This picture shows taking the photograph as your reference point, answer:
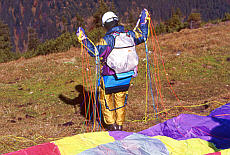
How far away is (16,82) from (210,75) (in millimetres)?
9232

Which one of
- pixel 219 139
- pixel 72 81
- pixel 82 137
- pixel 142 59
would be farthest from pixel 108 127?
pixel 142 59

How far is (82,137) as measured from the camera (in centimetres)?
441

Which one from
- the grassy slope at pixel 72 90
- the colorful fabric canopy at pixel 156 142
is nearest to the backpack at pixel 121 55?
the colorful fabric canopy at pixel 156 142

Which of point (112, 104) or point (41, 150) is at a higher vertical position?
point (112, 104)

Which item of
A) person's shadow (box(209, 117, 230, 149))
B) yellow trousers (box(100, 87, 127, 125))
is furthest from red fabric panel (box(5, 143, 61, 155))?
person's shadow (box(209, 117, 230, 149))

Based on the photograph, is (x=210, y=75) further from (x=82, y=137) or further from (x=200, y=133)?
(x=82, y=137)

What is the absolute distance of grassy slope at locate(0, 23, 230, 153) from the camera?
6797 millimetres

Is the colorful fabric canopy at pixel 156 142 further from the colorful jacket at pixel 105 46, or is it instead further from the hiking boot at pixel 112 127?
the colorful jacket at pixel 105 46

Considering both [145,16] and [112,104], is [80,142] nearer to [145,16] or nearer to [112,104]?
[112,104]

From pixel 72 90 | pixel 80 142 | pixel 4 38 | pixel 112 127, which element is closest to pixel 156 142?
pixel 80 142

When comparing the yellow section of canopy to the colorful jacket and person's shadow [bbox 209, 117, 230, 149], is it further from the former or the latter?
person's shadow [bbox 209, 117, 230, 149]

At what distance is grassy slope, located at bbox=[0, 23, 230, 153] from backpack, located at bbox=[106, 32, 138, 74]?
1.86m

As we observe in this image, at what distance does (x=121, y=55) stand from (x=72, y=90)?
6.30 meters

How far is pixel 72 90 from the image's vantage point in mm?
11188
